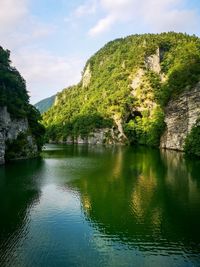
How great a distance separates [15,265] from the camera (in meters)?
17.6

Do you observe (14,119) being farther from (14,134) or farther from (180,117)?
(180,117)

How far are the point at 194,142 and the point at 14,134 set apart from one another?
34.9 meters

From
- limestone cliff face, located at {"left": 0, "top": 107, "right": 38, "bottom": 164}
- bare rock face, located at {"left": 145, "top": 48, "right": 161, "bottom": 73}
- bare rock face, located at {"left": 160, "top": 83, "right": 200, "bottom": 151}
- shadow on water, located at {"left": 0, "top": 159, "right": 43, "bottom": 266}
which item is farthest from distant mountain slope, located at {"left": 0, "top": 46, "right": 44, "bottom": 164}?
bare rock face, located at {"left": 145, "top": 48, "right": 161, "bottom": 73}

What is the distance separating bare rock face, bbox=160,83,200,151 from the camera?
77300mm

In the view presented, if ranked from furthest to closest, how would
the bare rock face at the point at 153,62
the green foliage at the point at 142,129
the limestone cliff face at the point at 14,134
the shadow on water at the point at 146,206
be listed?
the bare rock face at the point at 153,62
the green foliage at the point at 142,129
the limestone cliff face at the point at 14,134
the shadow on water at the point at 146,206

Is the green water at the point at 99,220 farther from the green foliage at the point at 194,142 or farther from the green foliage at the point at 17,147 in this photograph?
the green foliage at the point at 194,142

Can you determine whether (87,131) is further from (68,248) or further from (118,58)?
(68,248)

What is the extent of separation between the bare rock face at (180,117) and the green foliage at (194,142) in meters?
3.91

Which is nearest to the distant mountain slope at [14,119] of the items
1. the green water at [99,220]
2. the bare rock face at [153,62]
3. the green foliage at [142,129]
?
the green water at [99,220]

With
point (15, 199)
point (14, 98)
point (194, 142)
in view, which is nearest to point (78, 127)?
point (194, 142)

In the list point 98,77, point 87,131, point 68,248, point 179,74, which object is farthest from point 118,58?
point 68,248

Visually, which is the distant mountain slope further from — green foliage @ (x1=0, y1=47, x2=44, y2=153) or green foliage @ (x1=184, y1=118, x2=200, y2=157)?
green foliage @ (x1=184, y1=118, x2=200, y2=157)

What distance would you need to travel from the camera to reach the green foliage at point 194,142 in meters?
68.5

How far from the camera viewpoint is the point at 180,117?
85.9 metres
